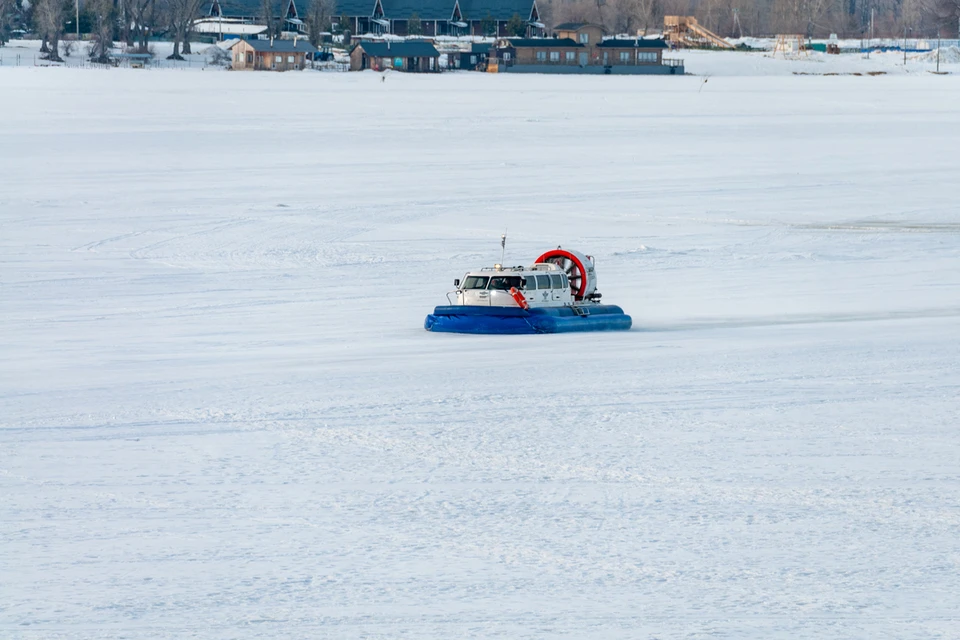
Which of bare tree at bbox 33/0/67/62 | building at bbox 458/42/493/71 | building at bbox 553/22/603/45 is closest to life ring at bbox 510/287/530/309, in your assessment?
bare tree at bbox 33/0/67/62

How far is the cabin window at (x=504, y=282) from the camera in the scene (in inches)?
485

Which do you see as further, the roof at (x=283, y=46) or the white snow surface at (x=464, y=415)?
the roof at (x=283, y=46)

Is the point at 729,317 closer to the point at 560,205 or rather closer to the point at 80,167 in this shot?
the point at 560,205

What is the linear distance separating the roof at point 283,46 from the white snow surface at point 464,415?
169 ft

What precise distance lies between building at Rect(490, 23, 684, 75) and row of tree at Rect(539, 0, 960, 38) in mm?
20926

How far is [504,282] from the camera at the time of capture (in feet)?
40.5

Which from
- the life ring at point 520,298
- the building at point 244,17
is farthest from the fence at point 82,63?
the life ring at point 520,298

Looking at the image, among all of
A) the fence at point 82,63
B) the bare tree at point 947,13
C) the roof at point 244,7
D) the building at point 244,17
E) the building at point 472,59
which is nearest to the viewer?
the fence at point 82,63

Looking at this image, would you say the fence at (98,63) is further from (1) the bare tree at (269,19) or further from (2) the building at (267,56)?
(1) the bare tree at (269,19)

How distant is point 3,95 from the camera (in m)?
41.5

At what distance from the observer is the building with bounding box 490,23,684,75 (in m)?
77.4

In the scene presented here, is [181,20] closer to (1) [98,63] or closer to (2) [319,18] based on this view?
(1) [98,63]

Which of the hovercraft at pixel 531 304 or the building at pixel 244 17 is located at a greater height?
the building at pixel 244 17

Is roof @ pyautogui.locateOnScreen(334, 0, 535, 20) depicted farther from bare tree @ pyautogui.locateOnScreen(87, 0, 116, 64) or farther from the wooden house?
bare tree @ pyautogui.locateOnScreen(87, 0, 116, 64)
